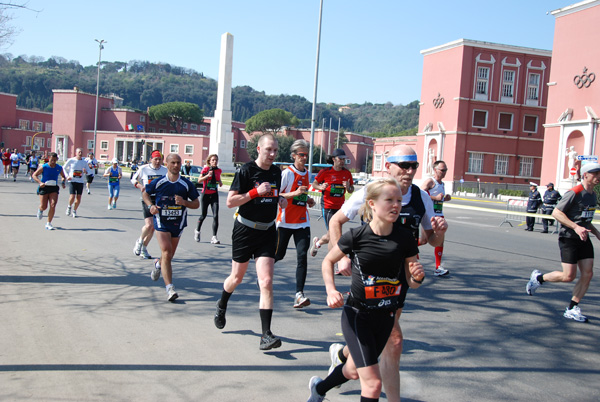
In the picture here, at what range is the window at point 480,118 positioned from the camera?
51.9 meters

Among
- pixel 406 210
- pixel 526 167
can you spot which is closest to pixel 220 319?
pixel 406 210

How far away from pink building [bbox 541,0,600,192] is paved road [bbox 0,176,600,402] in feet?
106

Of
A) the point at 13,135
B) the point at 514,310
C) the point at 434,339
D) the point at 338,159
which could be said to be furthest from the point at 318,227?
the point at 13,135

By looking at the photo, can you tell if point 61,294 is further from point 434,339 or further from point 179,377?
point 434,339

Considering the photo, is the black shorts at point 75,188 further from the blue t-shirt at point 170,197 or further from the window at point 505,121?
the window at point 505,121

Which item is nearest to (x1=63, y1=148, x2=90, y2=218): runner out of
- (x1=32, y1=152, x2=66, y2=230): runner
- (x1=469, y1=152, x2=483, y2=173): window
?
(x1=32, y1=152, x2=66, y2=230): runner

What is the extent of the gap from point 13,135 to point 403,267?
3710 inches

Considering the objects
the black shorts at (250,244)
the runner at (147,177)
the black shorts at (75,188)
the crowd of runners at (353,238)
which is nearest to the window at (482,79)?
the black shorts at (75,188)

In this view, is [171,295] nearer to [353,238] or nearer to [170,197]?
[170,197]

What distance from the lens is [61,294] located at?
668 centimetres

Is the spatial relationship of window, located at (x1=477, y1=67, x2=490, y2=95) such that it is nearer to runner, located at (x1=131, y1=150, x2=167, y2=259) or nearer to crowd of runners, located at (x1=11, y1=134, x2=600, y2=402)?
crowd of runners, located at (x1=11, y1=134, x2=600, y2=402)

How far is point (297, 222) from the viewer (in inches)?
270

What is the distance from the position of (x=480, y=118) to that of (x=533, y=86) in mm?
6879

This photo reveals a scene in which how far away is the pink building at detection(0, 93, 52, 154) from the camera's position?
84.4 metres
